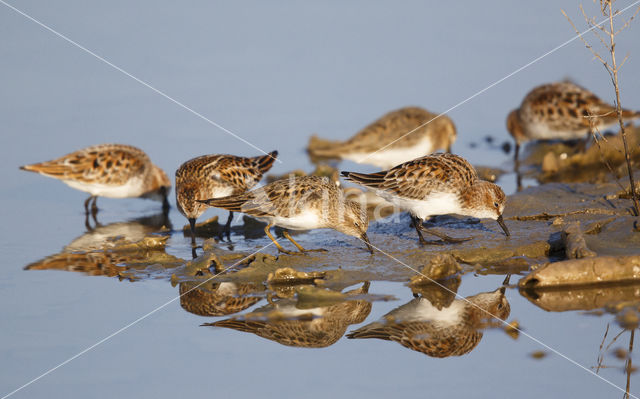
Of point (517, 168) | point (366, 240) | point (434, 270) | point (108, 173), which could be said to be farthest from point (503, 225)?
point (108, 173)

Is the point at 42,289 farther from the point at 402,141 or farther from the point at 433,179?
the point at 402,141

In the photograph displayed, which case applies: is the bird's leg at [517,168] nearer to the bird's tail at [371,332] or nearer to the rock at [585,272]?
the rock at [585,272]

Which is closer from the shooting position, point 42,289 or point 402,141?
point 42,289

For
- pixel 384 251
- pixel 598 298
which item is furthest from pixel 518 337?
pixel 384 251

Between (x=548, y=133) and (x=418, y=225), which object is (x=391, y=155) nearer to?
(x=548, y=133)

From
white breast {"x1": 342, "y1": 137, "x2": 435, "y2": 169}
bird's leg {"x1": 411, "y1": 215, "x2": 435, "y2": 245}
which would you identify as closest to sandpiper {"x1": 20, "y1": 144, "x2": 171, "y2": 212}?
white breast {"x1": 342, "y1": 137, "x2": 435, "y2": 169}

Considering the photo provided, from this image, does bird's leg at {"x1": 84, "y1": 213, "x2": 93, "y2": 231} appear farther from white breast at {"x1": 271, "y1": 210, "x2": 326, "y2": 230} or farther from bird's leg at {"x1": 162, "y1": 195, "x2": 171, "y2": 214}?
white breast at {"x1": 271, "y1": 210, "x2": 326, "y2": 230}
